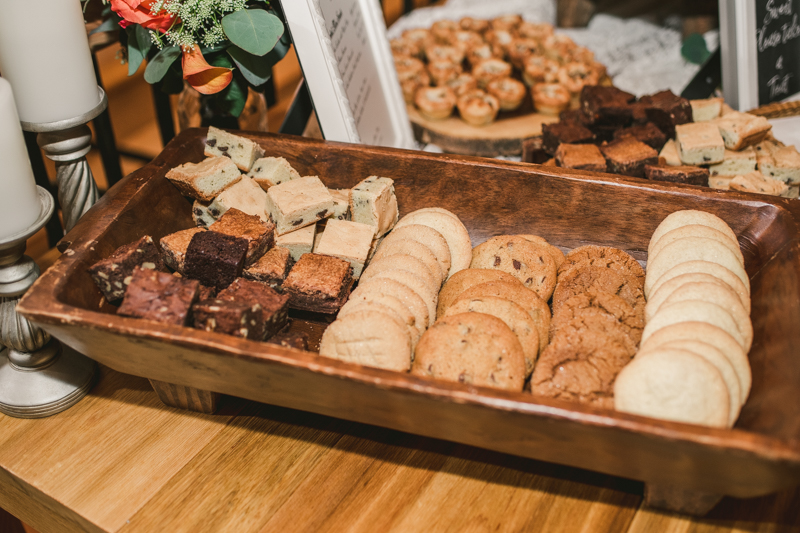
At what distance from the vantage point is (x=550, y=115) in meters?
2.67

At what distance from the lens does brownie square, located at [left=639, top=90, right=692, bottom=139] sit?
2.12 metres

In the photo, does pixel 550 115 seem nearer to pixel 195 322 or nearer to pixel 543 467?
pixel 543 467

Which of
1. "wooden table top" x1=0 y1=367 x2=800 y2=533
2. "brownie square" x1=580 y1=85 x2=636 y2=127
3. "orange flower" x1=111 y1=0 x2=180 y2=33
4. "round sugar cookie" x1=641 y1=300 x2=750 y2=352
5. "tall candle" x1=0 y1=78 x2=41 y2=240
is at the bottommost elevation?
"wooden table top" x1=0 y1=367 x2=800 y2=533

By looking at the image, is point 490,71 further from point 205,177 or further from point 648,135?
point 205,177

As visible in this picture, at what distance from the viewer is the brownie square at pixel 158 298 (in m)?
1.24

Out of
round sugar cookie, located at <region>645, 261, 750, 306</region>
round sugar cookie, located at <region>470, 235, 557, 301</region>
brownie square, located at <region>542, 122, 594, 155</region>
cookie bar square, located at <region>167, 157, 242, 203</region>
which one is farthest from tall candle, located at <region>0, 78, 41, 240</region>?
brownie square, located at <region>542, 122, 594, 155</region>

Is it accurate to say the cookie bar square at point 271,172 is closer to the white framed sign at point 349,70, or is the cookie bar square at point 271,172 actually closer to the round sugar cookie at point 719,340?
the white framed sign at point 349,70

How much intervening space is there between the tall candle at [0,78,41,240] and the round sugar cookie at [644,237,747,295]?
A: 4.75 feet

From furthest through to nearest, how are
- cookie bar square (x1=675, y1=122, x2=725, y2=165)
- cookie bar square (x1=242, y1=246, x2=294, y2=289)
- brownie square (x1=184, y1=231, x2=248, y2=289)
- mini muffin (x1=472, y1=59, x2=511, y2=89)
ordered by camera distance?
mini muffin (x1=472, y1=59, x2=511, y2=89), cookie bar square (x1=675, y1=122, x2=725, y2=165), cookie bar square (x1=242, y1=246, x2=294, y2=289), brownie square (x1=184, y1=231, x2=248, y2=289)

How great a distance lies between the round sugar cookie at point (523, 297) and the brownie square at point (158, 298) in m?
0.62

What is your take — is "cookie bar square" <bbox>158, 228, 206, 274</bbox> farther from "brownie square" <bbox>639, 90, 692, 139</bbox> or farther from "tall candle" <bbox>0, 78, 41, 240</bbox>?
"brownie square" <bbox>639, 90, 692, 139</bbox>

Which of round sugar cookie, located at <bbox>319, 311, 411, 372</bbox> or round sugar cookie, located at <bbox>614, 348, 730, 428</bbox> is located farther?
round sugar cookie, located at <bbox>319, 311, 411, 372</bbox>

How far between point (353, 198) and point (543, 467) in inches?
33.3

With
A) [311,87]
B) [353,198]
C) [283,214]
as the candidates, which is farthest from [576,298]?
[311,87]
